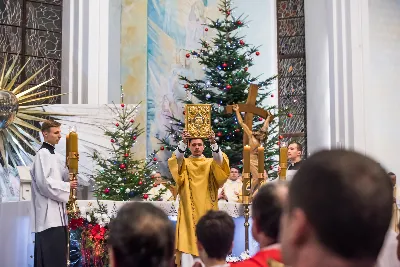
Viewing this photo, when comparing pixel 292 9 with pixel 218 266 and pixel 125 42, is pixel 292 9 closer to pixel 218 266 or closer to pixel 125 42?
pixel 125 42

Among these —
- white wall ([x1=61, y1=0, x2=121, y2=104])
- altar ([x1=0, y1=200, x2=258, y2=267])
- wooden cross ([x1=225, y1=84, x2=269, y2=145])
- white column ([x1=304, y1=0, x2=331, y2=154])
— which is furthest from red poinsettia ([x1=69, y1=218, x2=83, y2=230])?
white column ([x1=304, y1=0, x2=331, y2=154])

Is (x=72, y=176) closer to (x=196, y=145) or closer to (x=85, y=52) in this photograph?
(x=196, y=145)

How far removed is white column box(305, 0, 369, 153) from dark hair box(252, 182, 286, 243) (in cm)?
968

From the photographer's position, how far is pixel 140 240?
172 centimetres

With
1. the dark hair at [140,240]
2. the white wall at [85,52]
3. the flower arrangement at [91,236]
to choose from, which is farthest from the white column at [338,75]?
the dark hair at [140,240]

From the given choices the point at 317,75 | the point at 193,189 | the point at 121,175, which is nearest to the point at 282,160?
the point at 193,189

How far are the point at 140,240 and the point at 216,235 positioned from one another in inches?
51.4

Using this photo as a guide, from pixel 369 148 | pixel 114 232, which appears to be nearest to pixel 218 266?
pixel 114 232

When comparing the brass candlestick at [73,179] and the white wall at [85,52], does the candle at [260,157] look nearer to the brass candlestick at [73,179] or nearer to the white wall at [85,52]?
the brass candlestick at [73,179]

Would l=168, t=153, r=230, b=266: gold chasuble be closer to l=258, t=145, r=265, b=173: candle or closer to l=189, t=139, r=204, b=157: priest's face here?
l=189, t=139, r=204, b=157: priest's face

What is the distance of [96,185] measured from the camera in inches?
382

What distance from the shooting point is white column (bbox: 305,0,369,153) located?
1211 centimetres

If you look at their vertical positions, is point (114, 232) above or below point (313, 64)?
below

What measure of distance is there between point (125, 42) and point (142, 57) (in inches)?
16.6
